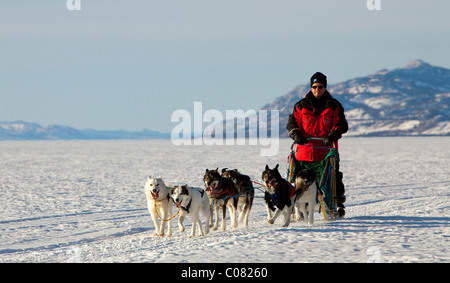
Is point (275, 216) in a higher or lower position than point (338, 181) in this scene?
lower

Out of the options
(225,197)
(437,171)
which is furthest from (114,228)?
(437,171)

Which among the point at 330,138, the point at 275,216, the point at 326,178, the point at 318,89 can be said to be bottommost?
the point at 275,216

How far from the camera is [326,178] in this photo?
8.34 m

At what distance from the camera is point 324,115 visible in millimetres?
8055

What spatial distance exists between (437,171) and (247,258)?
17990 millimetres

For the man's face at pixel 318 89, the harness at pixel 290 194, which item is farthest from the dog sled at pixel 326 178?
the man's face at pixel 318 89

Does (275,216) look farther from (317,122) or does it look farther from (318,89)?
(318,89)

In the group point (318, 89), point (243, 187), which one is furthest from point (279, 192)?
point (318, 89)

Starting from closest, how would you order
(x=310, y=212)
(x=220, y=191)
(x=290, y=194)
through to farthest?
(x=290, y=194) → (x=310, y=212) → (x=220, y=191)

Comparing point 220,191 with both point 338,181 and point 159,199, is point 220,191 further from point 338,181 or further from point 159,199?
point 338,181

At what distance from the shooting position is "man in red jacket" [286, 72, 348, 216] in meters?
8.00

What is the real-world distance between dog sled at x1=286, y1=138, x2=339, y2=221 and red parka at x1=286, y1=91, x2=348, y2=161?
0.11 metres

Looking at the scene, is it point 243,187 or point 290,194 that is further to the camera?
point 243,187

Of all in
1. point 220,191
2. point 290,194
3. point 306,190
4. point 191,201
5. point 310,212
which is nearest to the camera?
point 191,201
